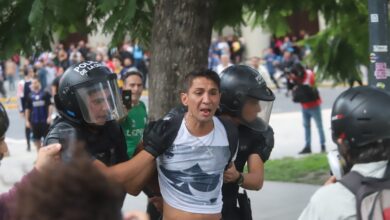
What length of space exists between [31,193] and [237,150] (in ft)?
8.69

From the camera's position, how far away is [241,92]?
4242 millimetres

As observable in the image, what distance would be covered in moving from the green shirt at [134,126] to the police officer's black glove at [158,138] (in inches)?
78.9

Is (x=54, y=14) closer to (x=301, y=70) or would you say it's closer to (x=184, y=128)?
(x=184, y=128)

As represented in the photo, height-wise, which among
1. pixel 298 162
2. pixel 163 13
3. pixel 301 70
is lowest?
pixel 298 162

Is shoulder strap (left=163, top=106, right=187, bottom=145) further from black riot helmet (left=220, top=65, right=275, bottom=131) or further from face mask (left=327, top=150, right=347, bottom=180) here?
face mask (left=327, top=150, right=347, bottom=180)

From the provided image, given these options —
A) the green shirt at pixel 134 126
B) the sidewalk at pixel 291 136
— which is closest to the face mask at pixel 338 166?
the green shirt at pixel 134 126

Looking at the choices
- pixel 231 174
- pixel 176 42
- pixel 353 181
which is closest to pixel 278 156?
pixel 176 42

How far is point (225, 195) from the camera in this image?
420 centimetres

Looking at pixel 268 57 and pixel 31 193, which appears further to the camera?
pixel 268 57

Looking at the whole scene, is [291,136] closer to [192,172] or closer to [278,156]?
[278,156]

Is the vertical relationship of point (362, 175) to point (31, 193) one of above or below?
below

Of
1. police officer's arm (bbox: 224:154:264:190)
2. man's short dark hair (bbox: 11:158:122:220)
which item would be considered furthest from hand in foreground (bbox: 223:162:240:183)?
man's short dark hair (bbox: 11:158:122:220)

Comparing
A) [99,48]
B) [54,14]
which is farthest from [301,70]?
[99,48]

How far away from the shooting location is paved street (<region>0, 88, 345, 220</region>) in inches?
320
